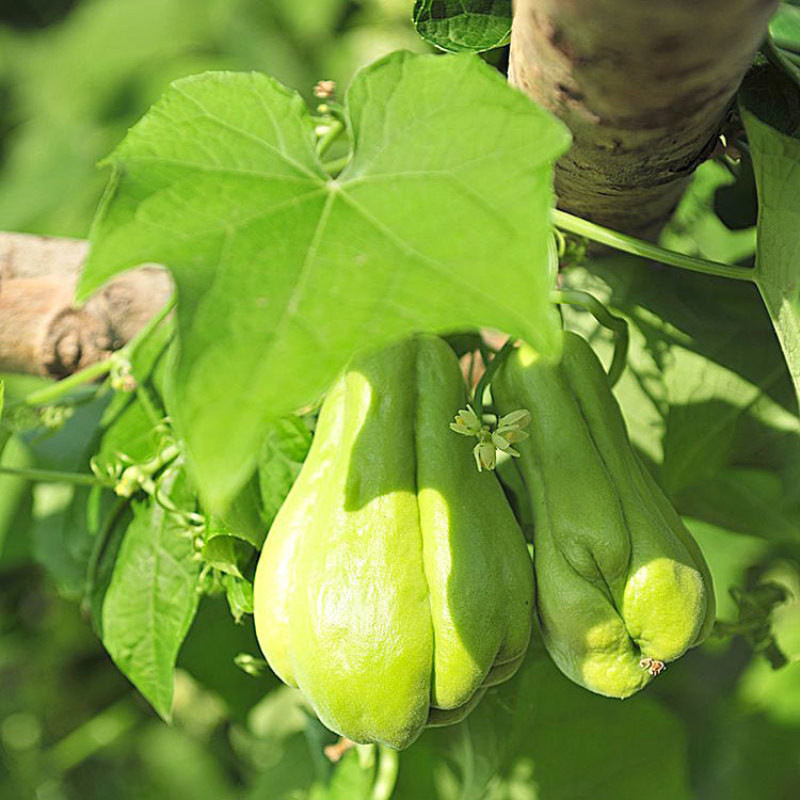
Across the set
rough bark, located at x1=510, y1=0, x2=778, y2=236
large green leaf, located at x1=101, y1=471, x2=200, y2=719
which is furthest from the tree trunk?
large green leaf, located at x1=101, y1=471, x2=200, y2=719

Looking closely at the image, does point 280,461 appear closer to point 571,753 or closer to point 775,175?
point 775,175

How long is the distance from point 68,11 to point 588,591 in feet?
6.85

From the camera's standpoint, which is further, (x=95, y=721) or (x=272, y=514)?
(x=95, y=721)

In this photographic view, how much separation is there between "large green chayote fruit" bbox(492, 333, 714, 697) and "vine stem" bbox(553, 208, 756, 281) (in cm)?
8

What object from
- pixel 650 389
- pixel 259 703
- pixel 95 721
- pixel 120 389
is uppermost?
pixel 650 389

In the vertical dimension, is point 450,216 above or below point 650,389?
above

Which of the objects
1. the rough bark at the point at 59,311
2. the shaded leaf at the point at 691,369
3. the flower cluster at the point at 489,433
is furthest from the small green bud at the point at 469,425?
the rough bark at the point at 59,311

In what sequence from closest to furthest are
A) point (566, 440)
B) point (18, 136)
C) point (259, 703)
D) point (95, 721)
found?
point (566, 440) → point (259, 703) → point (95, 721) → point (18, 136)

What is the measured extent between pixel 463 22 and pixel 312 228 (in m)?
0.21

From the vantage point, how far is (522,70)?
0.52m

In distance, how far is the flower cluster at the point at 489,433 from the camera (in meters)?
0.51

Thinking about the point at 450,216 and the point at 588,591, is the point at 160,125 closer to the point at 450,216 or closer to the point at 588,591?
the point at 450,216

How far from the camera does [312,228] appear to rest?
45cm

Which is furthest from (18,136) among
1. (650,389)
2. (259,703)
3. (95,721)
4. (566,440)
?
(566,440)
